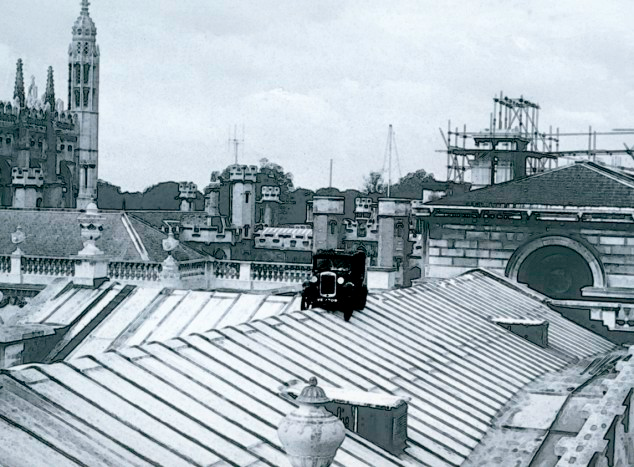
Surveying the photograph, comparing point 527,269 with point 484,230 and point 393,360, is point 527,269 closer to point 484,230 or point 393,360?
point 484,230

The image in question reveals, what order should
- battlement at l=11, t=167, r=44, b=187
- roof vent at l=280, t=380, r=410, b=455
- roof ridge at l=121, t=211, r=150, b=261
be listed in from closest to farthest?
roof vent at l=280, t=380, r=410, b=455, roof ridge at l=121, t=211, r=150, b=261, battlement at l=11, t=167, r=44, b=187

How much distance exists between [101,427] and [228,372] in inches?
141

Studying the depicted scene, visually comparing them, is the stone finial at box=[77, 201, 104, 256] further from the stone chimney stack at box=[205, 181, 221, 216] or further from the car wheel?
the stone chimney stack at box=[205, 181, 221, 216]

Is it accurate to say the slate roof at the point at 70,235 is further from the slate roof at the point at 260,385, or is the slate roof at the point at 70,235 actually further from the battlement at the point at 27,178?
the slate roof at the point at 260,385

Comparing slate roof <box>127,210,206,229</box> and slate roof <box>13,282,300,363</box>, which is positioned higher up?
slate roof <box>127,210,206,229</box>

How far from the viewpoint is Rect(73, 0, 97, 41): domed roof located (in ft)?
361

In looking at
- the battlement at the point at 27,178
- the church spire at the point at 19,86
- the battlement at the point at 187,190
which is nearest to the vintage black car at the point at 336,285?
the battlement at the point at 27,178

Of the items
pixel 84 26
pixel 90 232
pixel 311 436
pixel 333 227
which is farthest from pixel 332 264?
pixel 84 26

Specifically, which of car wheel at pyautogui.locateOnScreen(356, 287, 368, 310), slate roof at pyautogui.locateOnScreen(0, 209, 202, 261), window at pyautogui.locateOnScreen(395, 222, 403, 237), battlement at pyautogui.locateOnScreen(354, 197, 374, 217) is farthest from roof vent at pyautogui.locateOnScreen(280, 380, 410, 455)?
battlement at pyautogui.locateOnScreen(354, 197, 374, 217)

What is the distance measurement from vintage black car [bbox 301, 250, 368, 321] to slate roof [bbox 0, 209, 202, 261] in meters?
38.9

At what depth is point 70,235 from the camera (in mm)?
61406

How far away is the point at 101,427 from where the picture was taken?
1147 centimetres

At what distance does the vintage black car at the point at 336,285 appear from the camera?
1955 centimetres

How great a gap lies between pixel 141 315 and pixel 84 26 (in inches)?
3444
